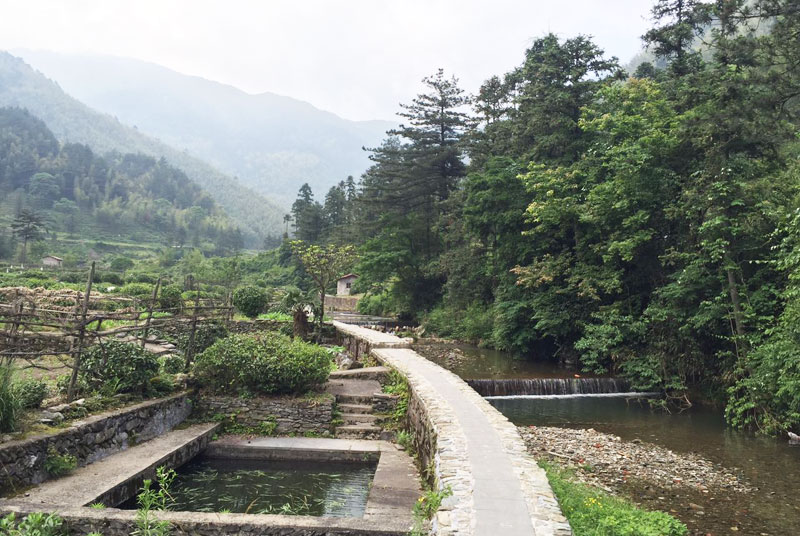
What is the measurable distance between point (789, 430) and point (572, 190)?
9.80 m

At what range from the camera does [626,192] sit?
15.2 meters

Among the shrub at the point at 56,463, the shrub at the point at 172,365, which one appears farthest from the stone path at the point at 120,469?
the shrub at the point at 172,365

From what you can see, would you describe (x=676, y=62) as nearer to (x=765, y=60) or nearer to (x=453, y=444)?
(x=765, y=60)

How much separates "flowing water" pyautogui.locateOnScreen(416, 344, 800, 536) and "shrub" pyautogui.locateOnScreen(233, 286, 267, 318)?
677 centimetres

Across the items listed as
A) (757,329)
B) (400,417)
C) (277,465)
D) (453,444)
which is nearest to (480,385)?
(400,417)

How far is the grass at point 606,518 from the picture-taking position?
5.04m

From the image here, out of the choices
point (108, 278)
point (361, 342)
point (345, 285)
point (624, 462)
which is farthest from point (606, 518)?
point (345, 285)

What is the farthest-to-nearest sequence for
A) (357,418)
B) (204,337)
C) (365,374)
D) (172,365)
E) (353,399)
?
1. (204,337)
2. (365,374)
3. (172,365)
4. (353,399)
5. (357,418)

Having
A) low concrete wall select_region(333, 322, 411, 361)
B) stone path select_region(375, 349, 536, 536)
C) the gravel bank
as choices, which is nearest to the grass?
stone path select_region(375, 349, 536, 536)

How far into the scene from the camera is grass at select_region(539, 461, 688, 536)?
16.5 feet

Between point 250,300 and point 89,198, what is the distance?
98788 millimetres

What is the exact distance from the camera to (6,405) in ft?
19.1

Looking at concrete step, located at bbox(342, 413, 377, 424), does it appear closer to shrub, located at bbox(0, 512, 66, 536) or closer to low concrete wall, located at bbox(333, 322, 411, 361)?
low concrete wall, located at bbox(333, 322, 411, 361)

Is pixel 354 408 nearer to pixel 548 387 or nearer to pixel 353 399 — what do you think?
pixel 353 399
